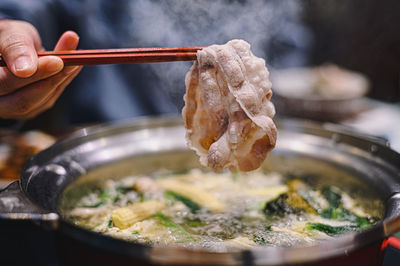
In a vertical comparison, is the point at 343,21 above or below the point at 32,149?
above

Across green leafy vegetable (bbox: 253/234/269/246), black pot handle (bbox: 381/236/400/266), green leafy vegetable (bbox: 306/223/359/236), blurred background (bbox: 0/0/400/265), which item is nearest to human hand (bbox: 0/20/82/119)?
blurred background (bbox: 0/0/400/265)

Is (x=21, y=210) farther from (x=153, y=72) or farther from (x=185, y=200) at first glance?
(x=153, y=72)

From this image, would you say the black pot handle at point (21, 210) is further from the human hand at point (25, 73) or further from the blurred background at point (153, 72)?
the blurred background at point (153, 72)

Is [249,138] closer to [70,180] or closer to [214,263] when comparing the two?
[214,263]

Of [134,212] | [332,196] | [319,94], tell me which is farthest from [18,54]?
[319,94]

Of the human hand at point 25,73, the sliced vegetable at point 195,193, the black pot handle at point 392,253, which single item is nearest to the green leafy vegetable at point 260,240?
the sliced vegetable at point 195,193

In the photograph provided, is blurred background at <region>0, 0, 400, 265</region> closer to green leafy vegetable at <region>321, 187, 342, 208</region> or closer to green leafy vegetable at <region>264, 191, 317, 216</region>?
green leafy vegetable at <region>321, 187, 342, 208</region>

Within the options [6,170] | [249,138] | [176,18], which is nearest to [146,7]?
[176,18]
